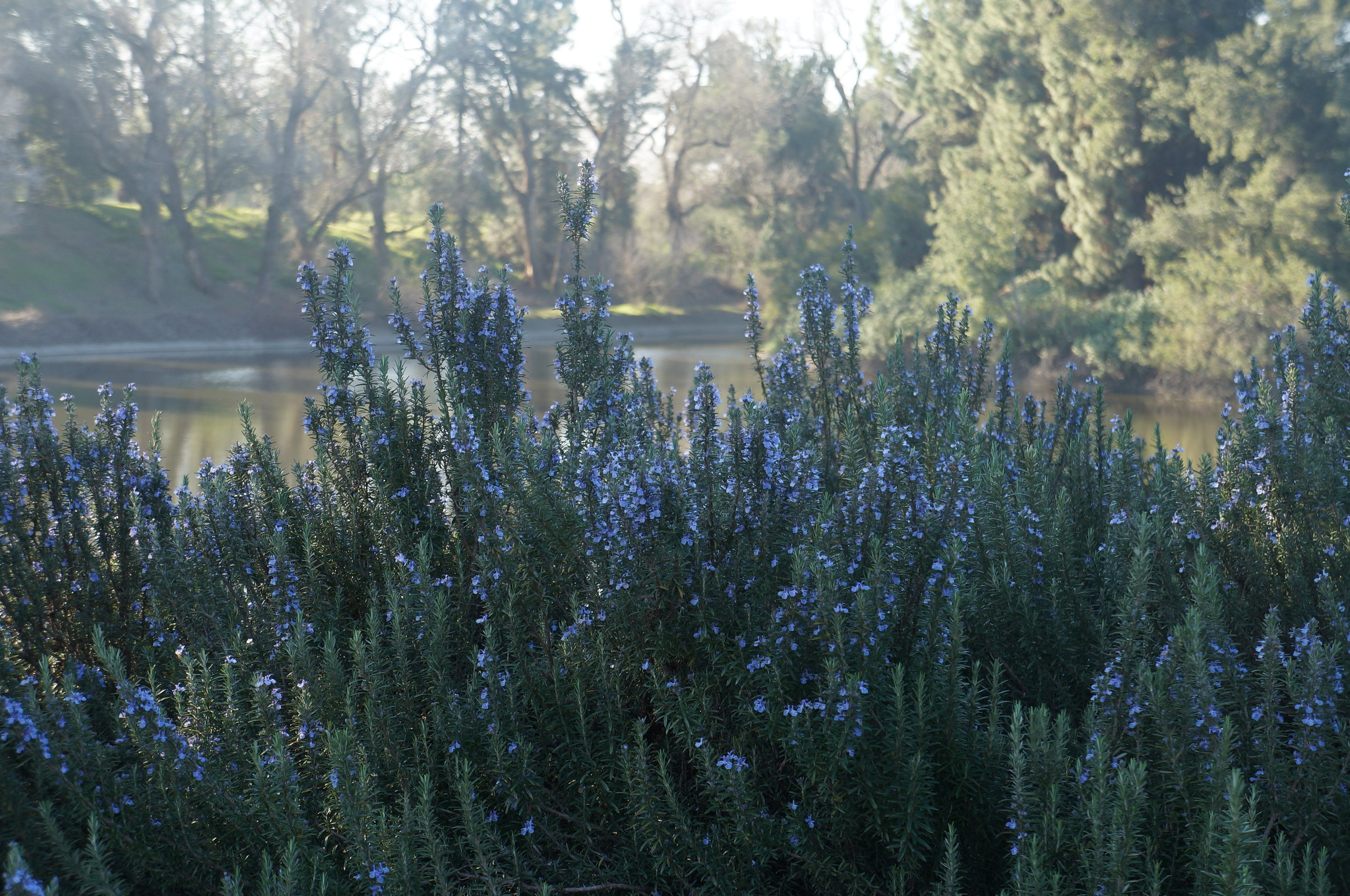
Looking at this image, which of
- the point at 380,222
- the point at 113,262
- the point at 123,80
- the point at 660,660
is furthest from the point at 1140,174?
the point at 113,262

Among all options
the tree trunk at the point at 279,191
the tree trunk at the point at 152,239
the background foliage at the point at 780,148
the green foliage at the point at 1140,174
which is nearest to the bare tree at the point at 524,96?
the background foliage at the point at 780,148

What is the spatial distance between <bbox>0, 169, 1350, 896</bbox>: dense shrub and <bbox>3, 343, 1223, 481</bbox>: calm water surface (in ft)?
15.6

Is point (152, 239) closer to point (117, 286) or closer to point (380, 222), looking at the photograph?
point (117, 286)

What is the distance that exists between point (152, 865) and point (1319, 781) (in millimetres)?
2375

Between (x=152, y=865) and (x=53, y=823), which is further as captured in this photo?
(x=152, y=865)

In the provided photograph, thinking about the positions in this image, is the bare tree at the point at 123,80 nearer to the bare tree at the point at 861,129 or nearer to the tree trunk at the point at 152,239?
the tree trunk at the point at 152,239

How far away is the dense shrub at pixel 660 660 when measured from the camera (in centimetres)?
187

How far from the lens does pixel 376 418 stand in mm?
3332

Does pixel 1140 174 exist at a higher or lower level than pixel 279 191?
lower

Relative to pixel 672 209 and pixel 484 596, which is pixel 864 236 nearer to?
pixel 672 209

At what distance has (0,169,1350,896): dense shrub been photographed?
1867 mm

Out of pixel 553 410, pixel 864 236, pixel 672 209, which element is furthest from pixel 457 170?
pixel 553 410

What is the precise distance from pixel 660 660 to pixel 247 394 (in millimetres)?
15713

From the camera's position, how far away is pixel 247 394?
16109mm
